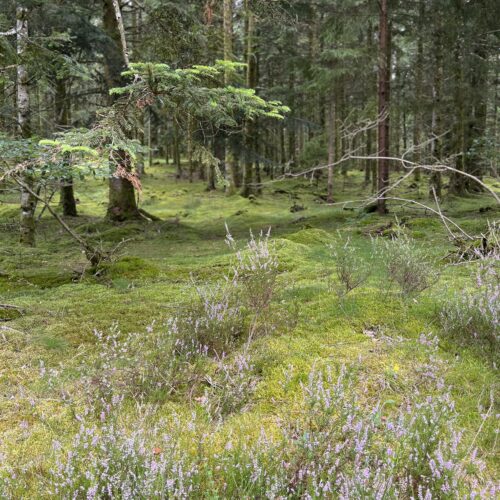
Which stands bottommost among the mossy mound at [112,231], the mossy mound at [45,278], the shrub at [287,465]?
the mossy mound at [112,231]

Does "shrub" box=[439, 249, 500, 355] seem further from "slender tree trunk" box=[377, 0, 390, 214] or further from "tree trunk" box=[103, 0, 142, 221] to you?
"tree trunk" box=[103, 0, 142, 221]

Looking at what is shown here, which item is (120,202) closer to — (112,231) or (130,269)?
(112,231)

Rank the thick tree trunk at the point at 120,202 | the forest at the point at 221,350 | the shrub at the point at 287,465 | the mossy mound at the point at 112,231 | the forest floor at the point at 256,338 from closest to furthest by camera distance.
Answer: the shrub at the point at 287,465 → the forest at the point at 221,350 → the forest floor at the point at 256,338 → the mossy mound at the point at 112,231 → the thick tree trunk at the point at 120,202

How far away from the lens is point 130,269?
24.9 feet

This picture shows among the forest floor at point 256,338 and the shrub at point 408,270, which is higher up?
the shrub at point 408,270

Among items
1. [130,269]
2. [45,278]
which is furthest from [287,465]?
[45,278]

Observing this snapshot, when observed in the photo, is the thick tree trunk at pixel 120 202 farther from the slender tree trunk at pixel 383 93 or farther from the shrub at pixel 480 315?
the shrub at pixel 480 315

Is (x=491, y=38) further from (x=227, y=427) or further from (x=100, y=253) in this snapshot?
(x=227, y=427)

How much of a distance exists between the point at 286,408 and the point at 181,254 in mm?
6983

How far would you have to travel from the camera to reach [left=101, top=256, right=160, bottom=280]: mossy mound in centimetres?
736

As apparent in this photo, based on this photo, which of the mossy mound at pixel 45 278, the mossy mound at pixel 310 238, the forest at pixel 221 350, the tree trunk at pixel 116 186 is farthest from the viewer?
the tree trunk at pixel 116 186

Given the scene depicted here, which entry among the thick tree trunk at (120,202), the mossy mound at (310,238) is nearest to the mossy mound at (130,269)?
the mossy mound at (310,238)

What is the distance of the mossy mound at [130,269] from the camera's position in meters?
7.36

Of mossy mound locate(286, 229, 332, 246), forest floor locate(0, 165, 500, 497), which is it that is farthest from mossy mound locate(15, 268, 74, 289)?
mossy mound locate(286, 229, 332, 246)
